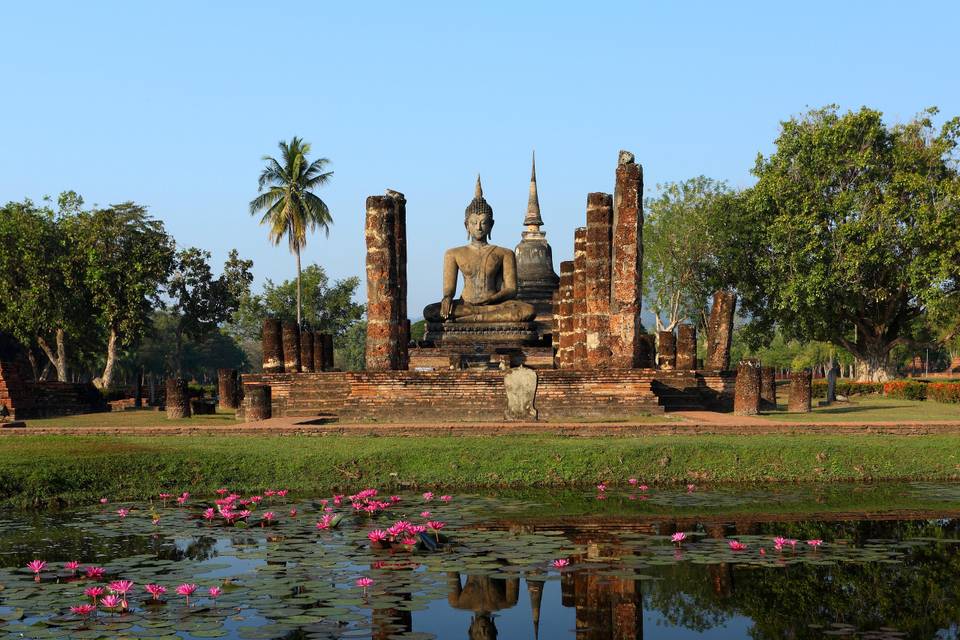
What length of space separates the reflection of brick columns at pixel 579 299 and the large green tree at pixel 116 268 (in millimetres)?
19504

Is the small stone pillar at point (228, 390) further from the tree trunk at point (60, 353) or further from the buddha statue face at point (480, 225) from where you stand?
the tree trunk at point (60, 353)

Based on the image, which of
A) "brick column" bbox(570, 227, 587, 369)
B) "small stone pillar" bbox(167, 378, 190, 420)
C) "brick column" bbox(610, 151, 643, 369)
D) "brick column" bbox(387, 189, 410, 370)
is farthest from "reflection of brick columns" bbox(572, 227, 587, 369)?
"small stone pillar" bbox(167, 378, 190, 420)

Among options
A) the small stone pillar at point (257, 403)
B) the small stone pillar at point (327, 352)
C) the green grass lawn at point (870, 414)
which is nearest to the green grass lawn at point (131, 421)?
the small stone pillar at point (257, 403)

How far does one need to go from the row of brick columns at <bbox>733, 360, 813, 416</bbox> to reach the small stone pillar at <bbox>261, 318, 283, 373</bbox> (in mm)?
12111

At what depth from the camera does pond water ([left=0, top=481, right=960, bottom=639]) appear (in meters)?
7.71

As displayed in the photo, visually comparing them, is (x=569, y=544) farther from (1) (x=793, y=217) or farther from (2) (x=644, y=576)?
(1) (x=793, y=217)

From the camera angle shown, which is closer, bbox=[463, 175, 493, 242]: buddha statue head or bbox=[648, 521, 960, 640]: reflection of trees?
bbox=[648, 521, 960, 640]: reflection of trees

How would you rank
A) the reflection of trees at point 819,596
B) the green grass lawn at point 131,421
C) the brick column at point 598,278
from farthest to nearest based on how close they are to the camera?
the brick column at point 598,278, the green grass lawn at point 131,421, the reflection of trees at point 819,596

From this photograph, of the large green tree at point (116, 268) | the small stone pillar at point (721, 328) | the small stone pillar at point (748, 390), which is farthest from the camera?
the large green tree at point (116, 268)

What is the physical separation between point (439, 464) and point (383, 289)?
36.2 feet

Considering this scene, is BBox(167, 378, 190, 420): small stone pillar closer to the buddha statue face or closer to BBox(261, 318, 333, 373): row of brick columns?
BBox(261, 318, 333, 373): row of brick columns

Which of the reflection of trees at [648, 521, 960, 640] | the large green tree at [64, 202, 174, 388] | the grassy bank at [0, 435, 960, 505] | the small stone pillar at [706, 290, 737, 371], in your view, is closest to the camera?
the reflection of trees at [648, 521, 960, 640]

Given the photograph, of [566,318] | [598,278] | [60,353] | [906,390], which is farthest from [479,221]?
[60,353]

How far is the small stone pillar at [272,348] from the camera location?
94.6 feet
